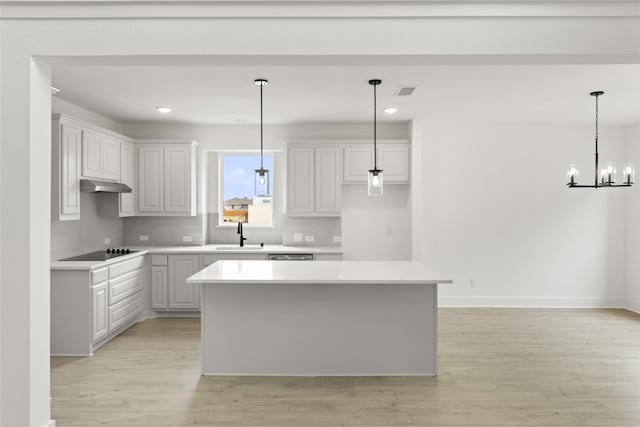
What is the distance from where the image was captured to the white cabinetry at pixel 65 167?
418cm

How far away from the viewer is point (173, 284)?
560 cm

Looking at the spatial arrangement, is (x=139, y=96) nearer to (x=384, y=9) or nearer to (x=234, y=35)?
(x=234, y=35)

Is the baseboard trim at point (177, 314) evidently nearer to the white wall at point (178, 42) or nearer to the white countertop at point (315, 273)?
the white countertop at point (315, 273)

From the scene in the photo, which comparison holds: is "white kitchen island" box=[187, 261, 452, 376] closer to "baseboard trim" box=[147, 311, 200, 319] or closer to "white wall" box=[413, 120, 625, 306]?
"baseboard trim" box=[147, 311, 200, 319]

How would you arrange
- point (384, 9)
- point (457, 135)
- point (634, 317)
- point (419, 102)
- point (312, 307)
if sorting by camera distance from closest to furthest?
1. point (384, 9)
2. point (312, 307)
3. point (419, 102)
4. point (634, 317)
5. point (457, 135)

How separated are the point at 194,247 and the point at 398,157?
9.84ft

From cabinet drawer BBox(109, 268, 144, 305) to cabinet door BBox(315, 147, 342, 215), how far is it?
237 cm

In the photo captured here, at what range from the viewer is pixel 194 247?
236 inches

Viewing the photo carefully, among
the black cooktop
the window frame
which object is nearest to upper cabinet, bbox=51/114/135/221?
the black cooktop

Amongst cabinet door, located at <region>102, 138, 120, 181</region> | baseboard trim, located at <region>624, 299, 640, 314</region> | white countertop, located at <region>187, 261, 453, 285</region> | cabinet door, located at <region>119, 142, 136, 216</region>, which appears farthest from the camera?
baseboard trim, located at <region>624, 299, 640, 314</region>

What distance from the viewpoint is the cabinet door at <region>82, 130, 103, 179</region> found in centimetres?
459

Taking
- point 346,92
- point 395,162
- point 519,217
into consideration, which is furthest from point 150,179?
point 519,217

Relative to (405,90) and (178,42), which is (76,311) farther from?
(405,90)

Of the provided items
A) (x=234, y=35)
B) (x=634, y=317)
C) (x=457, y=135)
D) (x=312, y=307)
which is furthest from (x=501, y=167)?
(x=234, y=35)
